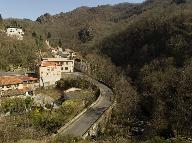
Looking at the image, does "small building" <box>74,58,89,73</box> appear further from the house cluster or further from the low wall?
the low wall

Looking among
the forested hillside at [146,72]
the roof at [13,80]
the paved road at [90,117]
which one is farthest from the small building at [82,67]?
the paved road at [90,117]

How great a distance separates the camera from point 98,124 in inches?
1184

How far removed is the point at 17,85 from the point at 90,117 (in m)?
16.2

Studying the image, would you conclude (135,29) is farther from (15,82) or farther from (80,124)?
(80,124)

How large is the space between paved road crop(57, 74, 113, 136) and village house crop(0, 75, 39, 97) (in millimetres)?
8991

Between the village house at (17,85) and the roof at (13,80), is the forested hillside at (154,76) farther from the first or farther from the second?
the roof at (13,80)

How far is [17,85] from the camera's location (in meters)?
44.5

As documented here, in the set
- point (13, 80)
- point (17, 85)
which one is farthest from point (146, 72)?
point (13, 80)

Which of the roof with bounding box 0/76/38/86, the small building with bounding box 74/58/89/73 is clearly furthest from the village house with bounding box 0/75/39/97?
the small building with bounding box 74/58/89/73

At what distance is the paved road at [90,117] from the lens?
26.8 metres

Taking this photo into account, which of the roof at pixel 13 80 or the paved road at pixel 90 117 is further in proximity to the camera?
the roof at pixel 13 80

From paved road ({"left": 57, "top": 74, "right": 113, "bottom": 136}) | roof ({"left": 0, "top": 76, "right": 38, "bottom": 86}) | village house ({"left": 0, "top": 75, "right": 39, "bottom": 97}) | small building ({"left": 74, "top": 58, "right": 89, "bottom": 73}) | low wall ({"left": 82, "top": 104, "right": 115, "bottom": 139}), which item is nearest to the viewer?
paved road ({"left": 57, "top": 74, "right": 113, "bottom": 136})

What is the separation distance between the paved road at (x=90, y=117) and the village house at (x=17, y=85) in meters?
8.99

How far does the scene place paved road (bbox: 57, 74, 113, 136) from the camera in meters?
26.8
